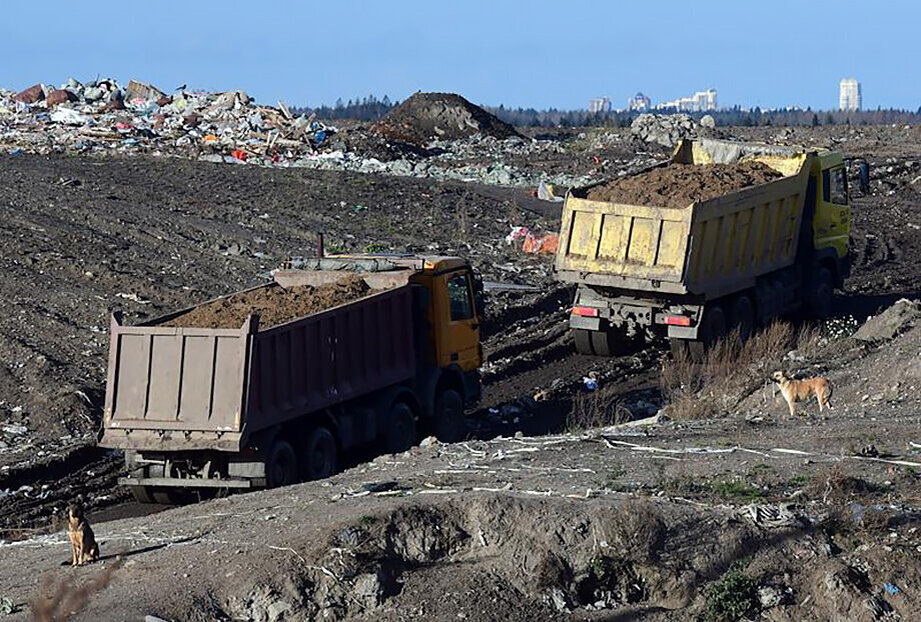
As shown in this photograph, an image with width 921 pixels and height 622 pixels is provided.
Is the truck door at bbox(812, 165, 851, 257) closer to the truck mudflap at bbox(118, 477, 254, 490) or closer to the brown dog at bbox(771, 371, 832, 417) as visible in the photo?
the brown dog at bbox(771, 371, 832, 417)

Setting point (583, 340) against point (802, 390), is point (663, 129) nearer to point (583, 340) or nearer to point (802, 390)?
point (583, 340)

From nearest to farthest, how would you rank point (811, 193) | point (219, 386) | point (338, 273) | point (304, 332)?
point (219, 386) < point (304, 332) < point (338, 273) < point (811, 193)

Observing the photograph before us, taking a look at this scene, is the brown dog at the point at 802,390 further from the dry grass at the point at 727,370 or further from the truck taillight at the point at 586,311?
the truck taillight at the point at 586,311

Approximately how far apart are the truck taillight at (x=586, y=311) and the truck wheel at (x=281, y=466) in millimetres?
7603

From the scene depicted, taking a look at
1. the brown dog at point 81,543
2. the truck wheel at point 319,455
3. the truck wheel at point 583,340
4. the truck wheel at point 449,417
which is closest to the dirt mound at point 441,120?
the truck wheel at point 583,340

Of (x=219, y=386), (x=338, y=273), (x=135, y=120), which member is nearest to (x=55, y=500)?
(x=219, y=386)

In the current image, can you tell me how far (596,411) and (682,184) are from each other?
4.63 metres

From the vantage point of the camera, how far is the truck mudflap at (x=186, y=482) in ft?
48.8

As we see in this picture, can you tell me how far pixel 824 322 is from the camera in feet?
81.4

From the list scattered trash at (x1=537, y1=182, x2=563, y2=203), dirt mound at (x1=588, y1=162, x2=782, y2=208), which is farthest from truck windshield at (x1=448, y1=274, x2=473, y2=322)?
scattered trash at (x1=537, y1=182, x2=563, y2=203)

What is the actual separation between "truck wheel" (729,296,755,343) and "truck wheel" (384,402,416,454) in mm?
6770

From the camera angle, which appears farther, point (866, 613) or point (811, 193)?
point (811, 193)

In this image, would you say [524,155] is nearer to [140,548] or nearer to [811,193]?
[811,193]

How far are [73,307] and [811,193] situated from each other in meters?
11.5
